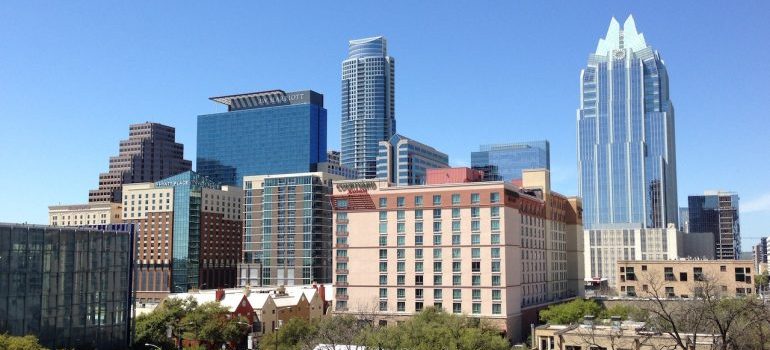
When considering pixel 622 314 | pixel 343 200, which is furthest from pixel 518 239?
pixel 343 200

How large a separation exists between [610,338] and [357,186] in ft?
257

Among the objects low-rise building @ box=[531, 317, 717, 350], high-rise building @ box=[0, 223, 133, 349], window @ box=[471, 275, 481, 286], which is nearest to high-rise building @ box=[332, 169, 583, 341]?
window @ box=[471, 275, 481, 286]

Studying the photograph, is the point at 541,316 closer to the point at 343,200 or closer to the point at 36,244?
the point at 343,200

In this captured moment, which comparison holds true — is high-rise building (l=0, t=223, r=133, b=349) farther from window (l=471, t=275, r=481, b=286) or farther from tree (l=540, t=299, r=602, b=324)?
tree (l=540, t=299, r=602, b=324)

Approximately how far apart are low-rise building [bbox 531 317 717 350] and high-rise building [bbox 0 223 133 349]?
62603 mm

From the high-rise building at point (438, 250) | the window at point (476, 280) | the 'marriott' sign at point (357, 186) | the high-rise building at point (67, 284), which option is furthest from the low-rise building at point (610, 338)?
the high-rise building at point (67, 284)

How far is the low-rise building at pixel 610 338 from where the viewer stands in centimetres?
8419

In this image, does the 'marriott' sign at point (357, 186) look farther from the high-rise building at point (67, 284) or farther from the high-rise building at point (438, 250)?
the high-rise building at point (67, 284)

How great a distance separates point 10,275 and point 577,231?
463ft

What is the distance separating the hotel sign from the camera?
152 meters

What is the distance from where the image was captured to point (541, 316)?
146250 mm

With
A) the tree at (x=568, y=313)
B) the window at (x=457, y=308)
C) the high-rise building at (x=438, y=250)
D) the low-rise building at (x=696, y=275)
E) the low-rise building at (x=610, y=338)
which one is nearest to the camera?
the low-rise building at (x=610, y=338)

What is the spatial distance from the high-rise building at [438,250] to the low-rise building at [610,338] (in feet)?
109

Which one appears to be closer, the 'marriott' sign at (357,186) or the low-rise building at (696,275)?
the 'marriott' sign at (357,186)
